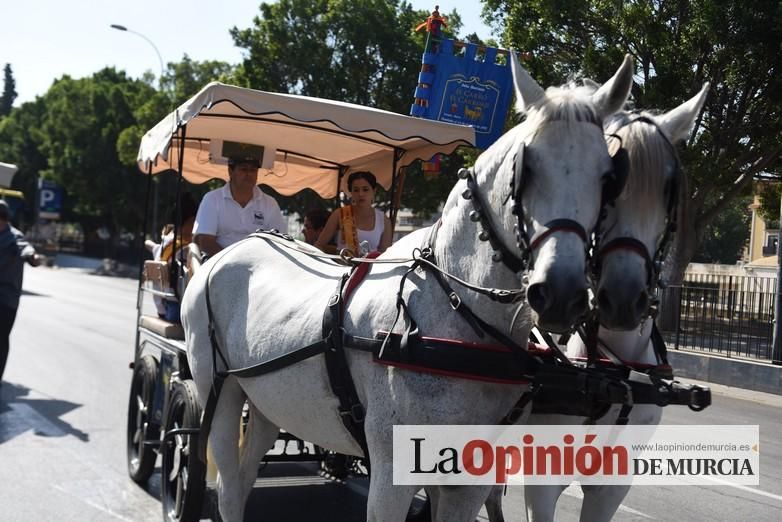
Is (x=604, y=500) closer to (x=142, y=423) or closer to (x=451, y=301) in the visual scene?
(x=451, y=301)

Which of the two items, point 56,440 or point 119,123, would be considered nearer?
point 56,440

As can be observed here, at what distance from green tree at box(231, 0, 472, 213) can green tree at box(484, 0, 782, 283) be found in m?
10.6

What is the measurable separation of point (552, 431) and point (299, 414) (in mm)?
1083

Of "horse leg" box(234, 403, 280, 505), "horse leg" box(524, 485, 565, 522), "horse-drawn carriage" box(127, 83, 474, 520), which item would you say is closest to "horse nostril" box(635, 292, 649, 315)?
"horse leg" box(524, 485, 565, 522)

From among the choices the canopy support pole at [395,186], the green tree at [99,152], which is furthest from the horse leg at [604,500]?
the green tree at [99,152]

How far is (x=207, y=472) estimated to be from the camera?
194 inches

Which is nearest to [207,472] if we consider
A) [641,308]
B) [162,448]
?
[162,448]

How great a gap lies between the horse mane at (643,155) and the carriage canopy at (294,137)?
6.68 ft

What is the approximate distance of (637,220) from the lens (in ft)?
8.30

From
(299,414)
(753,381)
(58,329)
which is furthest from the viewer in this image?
Answer: (58,329)

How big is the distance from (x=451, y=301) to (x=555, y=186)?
0.63m

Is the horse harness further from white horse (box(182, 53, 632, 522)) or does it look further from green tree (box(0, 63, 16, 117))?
green tree (box(0, 63, 16, 117))

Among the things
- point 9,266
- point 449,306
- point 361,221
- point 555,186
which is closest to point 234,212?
point 361,221

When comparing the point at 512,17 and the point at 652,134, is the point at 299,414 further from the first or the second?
the point at 512,17
